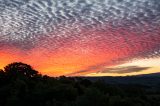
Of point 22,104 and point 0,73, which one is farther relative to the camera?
point 0,73

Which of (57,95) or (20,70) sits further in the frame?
(20,70)

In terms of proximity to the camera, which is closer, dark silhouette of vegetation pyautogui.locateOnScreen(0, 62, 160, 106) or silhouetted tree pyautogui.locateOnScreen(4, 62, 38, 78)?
dark silhouette of vegetation pyautogui.locateOnScreen(0, 62, 160, 106)

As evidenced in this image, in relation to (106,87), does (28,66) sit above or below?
above

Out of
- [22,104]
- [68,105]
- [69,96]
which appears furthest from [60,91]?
[68,105]

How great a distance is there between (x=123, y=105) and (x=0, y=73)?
42947 mm

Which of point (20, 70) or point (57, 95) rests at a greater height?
point (20, 70)

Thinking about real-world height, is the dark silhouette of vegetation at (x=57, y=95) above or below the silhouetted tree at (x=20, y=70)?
below

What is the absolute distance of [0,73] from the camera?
84.2 meters

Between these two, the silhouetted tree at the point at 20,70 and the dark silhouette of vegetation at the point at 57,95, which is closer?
the dark silhouette of vegetation at the point at 57,95

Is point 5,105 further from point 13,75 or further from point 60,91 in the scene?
point 13,75

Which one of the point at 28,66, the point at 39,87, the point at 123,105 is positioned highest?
the point at 28,66

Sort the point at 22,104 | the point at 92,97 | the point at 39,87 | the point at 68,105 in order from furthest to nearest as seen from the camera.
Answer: the point at 39,87, the point at 22,104, the point at 68,105, the point at 92,97

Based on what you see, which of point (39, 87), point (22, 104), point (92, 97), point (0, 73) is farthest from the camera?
point (0, 73)

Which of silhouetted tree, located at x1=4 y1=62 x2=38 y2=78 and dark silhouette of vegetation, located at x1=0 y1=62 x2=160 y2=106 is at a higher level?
silhouetted tree, located at x1=4 y1=62 x2=38 y2=78
